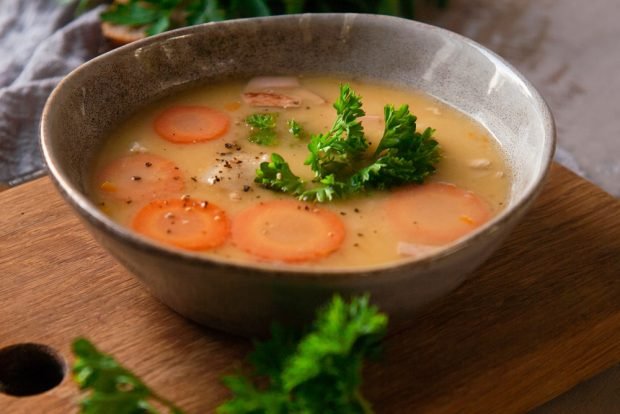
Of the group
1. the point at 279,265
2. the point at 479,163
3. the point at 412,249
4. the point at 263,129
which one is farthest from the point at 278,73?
the point at 279,265

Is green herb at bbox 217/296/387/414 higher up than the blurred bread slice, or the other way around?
green herb at bbox 217/296/387/414

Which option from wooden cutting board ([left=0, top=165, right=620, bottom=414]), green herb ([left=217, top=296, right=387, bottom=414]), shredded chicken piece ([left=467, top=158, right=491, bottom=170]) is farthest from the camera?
shredded chicken piece ([left=467, top=158, right=491, bottom=170])

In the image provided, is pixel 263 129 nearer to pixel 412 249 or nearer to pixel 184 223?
pixel 184 223

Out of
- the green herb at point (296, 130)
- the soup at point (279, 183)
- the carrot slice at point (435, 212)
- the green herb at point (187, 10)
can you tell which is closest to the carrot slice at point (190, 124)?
the soup at point (279, 183)

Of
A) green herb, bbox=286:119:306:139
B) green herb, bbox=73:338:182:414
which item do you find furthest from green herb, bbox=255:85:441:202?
green herb, bbox=73:338:182:414

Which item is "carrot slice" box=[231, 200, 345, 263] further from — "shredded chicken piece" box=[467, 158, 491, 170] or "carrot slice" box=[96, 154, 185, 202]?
"shredded chicken piece" box=[467, 158, 491, 170]

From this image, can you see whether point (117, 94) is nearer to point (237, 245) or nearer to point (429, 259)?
point (237, 245)
